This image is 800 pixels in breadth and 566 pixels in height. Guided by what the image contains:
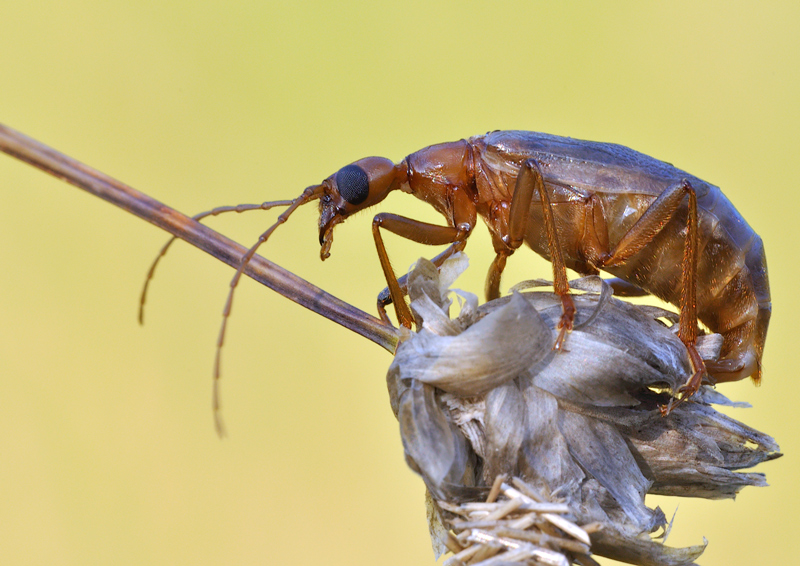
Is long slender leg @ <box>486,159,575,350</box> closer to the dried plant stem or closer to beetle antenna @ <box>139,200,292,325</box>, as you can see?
the dried plant stem

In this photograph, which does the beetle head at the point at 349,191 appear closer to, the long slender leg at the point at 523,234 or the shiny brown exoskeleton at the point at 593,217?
the shiny brown exoskeleton at the point at 593,217

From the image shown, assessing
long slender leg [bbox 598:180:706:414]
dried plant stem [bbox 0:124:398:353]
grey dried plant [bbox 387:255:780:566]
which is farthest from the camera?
long slender leg [bbox 598:180:706:414]

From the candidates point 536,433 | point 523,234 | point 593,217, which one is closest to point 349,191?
point 523,234

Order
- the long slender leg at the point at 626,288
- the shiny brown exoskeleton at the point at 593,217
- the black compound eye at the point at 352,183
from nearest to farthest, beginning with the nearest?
the shiny brown exoskeleton at the point at 593,217 < the black compound eye at the point at 352,183 < the long slender leg at the point at 626,288

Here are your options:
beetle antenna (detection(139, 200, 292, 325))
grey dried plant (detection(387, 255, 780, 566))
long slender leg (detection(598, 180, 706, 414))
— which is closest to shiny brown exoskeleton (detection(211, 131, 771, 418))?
long slender leg (detection(598, 180, 706, 414))

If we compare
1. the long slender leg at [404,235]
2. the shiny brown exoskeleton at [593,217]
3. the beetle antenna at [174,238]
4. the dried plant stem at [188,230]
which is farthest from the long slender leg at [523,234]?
the beetle antenna at [174,238]

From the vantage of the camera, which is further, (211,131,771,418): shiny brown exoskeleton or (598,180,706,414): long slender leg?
(211,131,771,418): shiny brown exoskeleton
